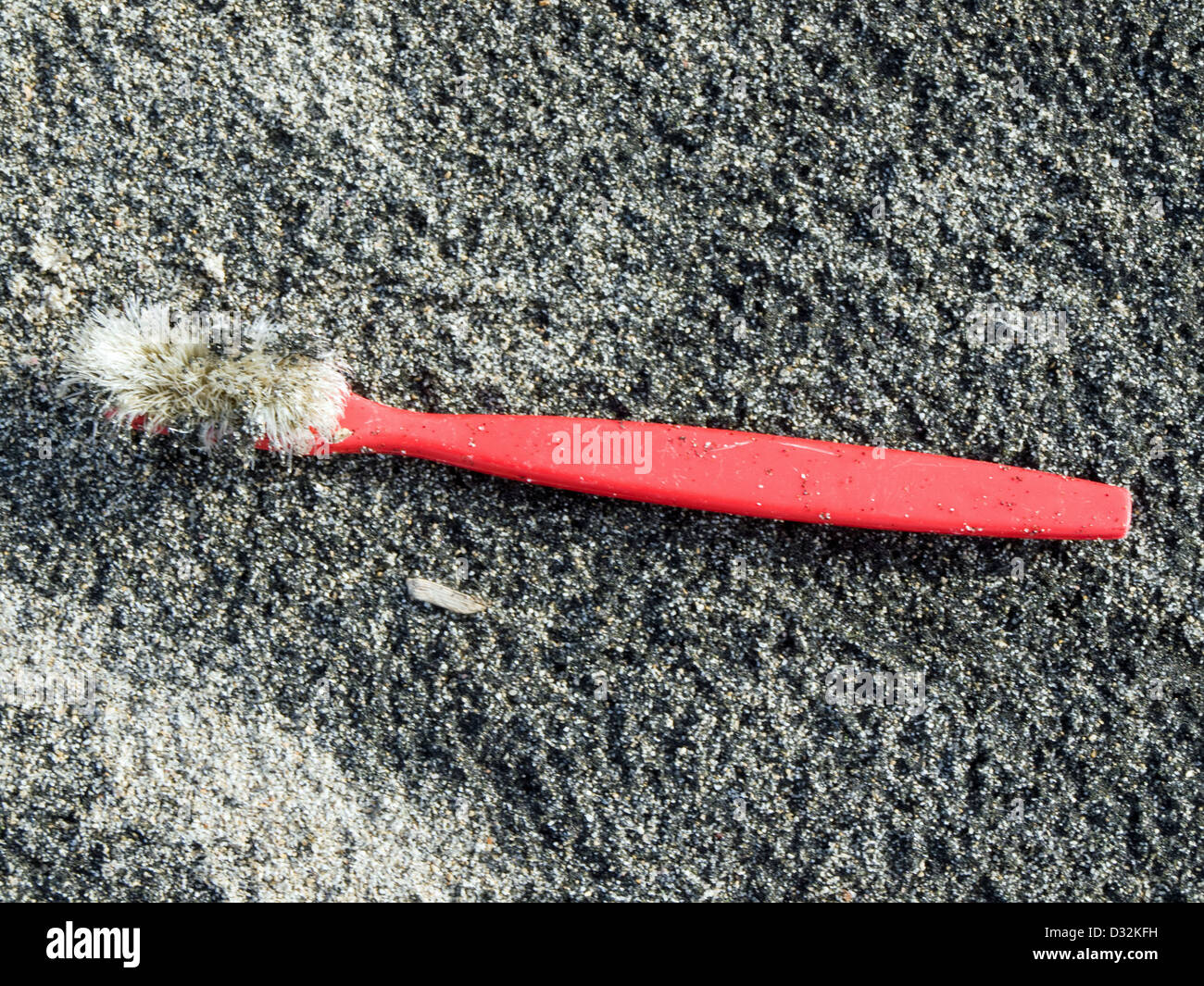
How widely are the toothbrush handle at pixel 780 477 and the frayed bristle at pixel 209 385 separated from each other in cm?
6

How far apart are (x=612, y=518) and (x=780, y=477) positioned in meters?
0.16

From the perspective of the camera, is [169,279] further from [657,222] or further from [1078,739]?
[1078,739]

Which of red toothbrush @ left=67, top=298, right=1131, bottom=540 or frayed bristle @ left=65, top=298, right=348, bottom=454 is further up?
frayed bristle @ left=65, top=298, right=348, bottom=454

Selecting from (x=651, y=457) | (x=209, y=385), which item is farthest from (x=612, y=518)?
(x=209, y=385)

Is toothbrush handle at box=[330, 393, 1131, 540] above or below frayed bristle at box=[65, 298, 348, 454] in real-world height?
below

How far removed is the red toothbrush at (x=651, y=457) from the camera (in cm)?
90

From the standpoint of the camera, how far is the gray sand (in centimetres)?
95

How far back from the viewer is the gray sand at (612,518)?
3.10 feet

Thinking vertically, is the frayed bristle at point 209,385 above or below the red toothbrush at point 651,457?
above

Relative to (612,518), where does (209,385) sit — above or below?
above

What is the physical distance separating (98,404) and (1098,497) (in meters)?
0.92

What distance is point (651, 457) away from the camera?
2.97 ft

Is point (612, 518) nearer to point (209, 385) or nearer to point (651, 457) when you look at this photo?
point (651, 457)
